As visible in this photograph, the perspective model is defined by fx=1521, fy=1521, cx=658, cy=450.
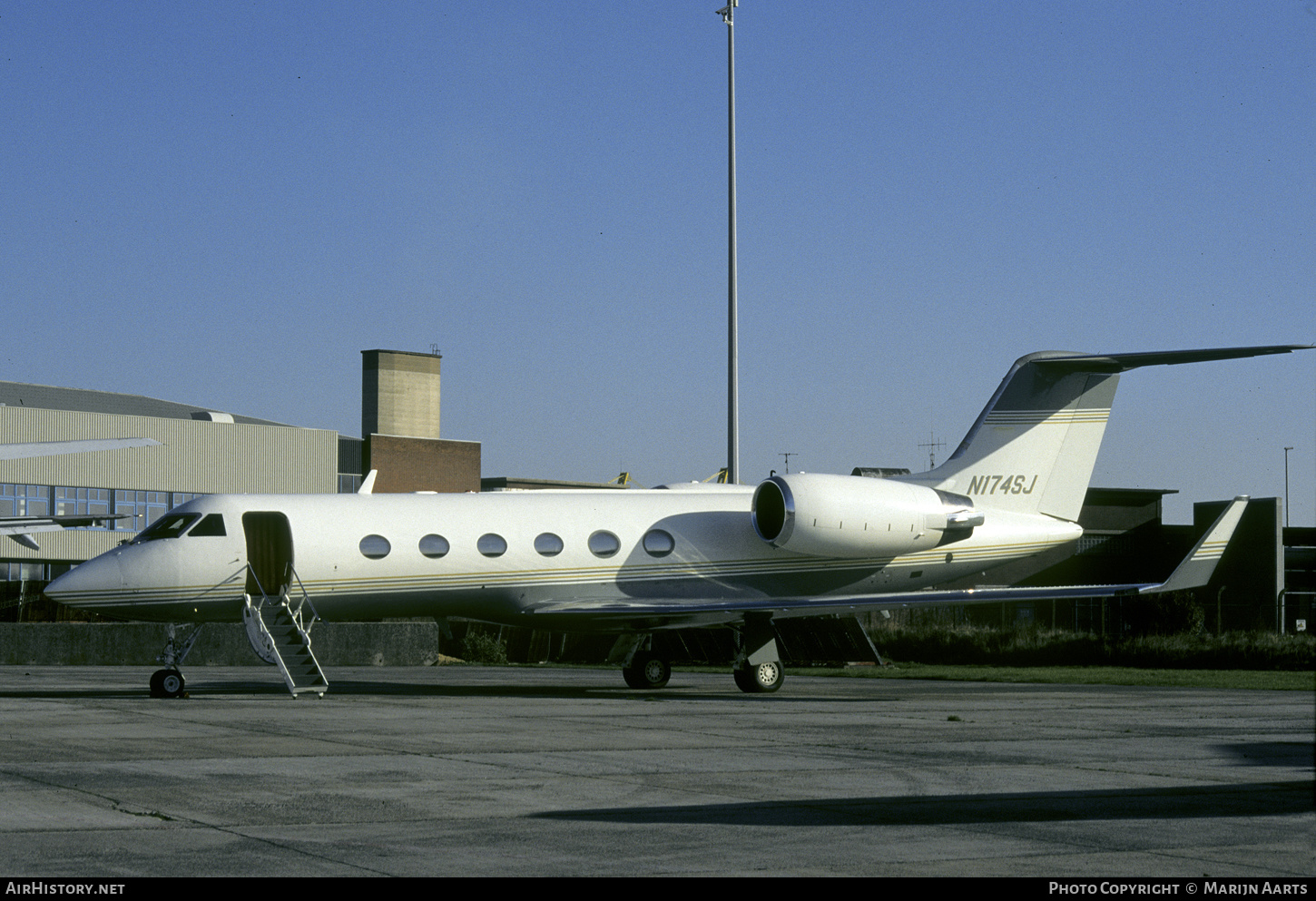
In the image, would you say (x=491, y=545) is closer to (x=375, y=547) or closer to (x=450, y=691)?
(x=375, y=547)

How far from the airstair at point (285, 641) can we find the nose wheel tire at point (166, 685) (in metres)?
1.21

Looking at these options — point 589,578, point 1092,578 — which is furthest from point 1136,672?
point 1092,578

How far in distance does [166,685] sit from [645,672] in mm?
8106

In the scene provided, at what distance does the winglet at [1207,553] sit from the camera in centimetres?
1930

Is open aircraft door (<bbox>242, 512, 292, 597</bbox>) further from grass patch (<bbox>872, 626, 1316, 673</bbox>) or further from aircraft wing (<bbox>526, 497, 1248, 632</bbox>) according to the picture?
grass patch (<bbox>872, 626, 1316, 673</bbox>)

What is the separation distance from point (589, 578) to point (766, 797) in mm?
13463

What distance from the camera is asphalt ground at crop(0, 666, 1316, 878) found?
26.9ft

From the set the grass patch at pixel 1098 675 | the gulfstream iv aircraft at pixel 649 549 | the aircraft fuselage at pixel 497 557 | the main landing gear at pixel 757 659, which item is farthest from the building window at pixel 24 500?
the main landing gear at pixel 757 659

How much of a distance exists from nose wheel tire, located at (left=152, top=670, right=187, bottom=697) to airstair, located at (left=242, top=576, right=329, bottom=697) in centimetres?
121

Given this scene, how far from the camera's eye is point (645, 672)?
85.0 ft

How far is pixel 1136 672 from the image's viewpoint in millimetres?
31984

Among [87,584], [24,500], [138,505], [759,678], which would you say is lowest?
[759,678]

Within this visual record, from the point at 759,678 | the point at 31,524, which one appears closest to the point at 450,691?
the point at 759,678

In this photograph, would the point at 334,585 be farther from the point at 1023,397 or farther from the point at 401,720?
the point at 1023,397
